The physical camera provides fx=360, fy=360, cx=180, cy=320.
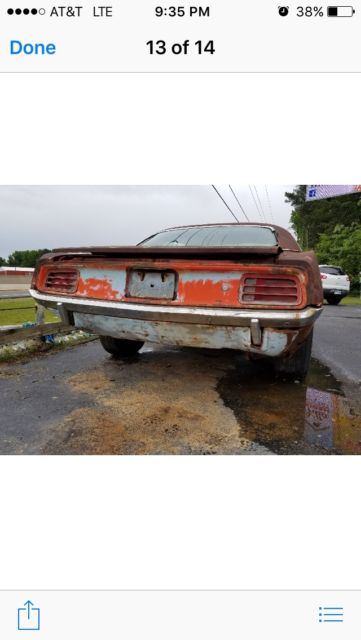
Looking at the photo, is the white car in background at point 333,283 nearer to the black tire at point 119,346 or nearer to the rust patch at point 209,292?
the black tire at point 119,346

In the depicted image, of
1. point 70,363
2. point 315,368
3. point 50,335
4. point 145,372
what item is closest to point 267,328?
point 145,372

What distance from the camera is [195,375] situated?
318 centimetres

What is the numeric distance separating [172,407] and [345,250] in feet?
71.2

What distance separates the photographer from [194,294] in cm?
219

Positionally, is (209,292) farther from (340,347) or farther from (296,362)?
(340,347)

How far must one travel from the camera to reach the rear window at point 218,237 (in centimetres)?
287

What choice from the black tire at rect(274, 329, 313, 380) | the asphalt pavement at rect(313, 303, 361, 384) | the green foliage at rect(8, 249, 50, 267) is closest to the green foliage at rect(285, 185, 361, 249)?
the asphalt pavement at rect(313, 303, 361, 384)

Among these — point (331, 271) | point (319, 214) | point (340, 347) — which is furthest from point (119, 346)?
point (319, 214)

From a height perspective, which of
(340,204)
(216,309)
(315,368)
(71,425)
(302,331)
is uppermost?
(340,204)

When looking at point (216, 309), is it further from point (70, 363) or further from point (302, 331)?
point (70, 363)

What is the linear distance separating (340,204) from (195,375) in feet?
99.2

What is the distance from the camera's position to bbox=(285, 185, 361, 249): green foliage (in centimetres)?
2752

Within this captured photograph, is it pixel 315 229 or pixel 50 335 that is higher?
pixel 315 229

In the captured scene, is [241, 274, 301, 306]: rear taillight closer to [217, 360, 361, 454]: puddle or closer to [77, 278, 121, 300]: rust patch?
[217, 360, 361, 454]: puddle
